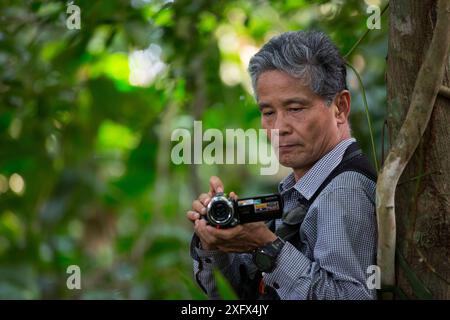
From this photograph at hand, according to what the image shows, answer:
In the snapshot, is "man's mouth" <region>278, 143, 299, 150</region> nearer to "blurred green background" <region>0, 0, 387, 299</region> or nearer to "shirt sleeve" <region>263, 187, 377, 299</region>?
"shirt sleeve" <region>263, 187, 377, 299</region>

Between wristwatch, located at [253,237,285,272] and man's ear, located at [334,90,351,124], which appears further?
man's ear, located at [334,90,351,124]

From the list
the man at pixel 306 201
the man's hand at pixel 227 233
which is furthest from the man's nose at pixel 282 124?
the man's hand at pixel 227 233

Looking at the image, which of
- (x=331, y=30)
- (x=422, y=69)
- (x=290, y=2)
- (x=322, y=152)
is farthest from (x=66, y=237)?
(x=422, y=69)

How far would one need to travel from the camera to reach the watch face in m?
1.98

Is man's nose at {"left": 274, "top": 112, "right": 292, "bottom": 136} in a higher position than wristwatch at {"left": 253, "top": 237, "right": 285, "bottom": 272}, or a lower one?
higher

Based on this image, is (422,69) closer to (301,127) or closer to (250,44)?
(301,127)

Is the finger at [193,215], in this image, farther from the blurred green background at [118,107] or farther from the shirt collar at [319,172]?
the blurred green background at [118,107]

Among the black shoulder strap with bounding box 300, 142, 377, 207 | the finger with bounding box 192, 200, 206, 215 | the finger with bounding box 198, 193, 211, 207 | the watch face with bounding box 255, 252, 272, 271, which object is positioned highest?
the black shoulder strap with bounding box 300, 142, 377, 207

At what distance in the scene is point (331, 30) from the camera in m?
3.78

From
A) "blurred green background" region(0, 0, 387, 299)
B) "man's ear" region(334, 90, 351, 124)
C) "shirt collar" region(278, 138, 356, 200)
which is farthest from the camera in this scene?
"blurred green background" region(0, 0, 387, 299)

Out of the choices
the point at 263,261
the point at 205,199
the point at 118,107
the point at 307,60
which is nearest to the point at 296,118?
the point at 307,60

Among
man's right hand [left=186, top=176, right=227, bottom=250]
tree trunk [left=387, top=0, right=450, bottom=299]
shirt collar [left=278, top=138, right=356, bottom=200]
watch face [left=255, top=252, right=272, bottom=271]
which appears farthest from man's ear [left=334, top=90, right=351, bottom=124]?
watch face [left=255, top=252, right=272, bottom=271]

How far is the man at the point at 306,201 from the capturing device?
1960 millimetres

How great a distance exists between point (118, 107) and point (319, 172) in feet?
10.5
